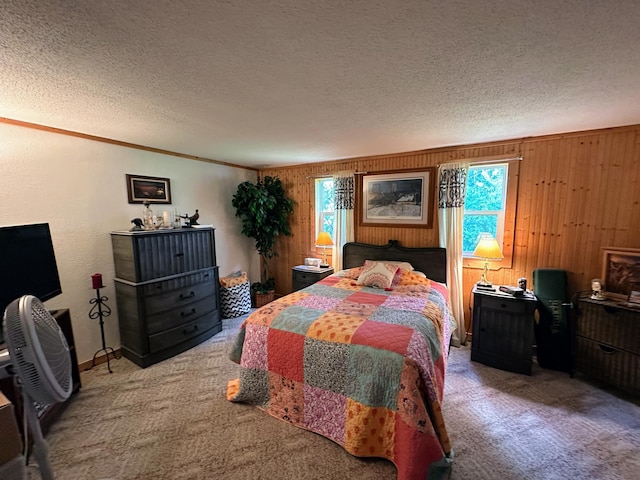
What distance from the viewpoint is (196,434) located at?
1.88 meters

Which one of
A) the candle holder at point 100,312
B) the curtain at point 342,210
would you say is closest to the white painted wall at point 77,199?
the candle holder at point 100,312

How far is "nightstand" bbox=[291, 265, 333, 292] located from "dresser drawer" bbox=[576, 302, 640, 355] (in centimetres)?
278

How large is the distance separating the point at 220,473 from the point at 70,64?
2485mm

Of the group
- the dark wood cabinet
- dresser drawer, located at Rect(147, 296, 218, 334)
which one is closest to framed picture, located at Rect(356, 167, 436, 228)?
dresser drawer, located at Rect(147, 296, 218, 334)

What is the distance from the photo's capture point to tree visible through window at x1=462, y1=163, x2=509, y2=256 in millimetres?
3072

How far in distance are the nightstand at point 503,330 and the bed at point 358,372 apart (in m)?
0.57

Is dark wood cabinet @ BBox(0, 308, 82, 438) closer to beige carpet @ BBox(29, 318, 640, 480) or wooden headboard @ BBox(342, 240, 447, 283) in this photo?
beige carpet @ BBox(29, 318, 640, 480)

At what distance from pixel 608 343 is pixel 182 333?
13.8 feet

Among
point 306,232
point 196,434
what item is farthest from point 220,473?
point 306,232

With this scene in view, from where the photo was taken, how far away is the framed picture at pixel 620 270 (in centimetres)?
238

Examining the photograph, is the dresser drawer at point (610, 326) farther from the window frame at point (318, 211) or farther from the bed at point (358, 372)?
the window frame at point (318, 211)

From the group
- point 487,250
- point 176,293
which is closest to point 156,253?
point 176,293

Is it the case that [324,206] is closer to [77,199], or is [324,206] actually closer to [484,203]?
[484,203]

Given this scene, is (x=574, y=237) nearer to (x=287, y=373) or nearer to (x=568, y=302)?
(x=568, y=302)
